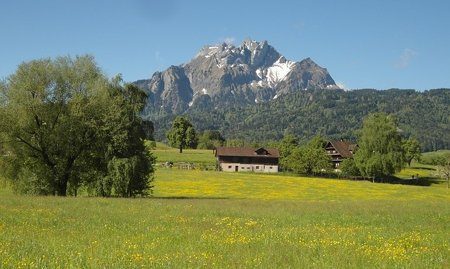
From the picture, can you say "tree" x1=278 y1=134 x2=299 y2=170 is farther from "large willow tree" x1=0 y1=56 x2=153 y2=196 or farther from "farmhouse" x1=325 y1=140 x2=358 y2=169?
"large willow tree" x1=0 y1=56 x2=153 y2=196

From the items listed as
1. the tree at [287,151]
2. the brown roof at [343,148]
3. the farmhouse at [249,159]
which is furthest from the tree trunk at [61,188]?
the brown roof at [343,148]

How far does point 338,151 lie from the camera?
164 meters

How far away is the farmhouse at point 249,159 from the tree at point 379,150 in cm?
3353

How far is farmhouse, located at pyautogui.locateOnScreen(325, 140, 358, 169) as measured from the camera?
162 meters

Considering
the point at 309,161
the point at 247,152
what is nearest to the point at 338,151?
the point at 247,152

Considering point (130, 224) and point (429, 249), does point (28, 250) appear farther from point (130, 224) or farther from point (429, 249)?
point (429, 249)

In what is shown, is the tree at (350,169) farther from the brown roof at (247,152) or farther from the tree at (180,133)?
the tree at (180,133)

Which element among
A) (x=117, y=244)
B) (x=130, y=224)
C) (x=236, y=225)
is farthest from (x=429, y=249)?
(x=130, y=224)

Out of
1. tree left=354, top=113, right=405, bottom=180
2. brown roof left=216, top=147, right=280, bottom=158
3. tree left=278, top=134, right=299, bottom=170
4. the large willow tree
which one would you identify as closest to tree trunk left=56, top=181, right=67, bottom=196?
the large willow tree

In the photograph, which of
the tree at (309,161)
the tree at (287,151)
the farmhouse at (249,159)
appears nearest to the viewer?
the tree at (309,161)

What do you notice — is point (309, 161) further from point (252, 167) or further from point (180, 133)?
point (180, 133)

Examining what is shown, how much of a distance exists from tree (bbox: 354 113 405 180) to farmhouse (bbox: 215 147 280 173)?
110 ft

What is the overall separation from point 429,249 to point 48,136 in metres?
34.1

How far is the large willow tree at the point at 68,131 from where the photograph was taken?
137ft
